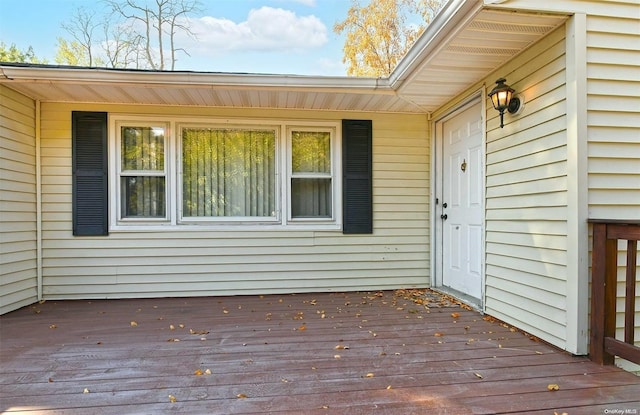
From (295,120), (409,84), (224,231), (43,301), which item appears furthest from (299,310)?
(43,301)

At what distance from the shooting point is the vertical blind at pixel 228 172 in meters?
4.21

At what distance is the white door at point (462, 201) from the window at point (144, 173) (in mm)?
3399

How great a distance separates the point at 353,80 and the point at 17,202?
3.71 meters

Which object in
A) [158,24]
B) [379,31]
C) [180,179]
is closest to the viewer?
[180,179]

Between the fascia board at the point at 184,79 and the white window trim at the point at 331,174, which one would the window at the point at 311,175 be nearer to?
the white window trim at the point at 331,174

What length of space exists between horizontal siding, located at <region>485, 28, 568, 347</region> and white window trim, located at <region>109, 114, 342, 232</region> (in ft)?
5.86

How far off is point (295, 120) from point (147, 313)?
8.78 feet

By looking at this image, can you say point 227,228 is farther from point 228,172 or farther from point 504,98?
point 504,98

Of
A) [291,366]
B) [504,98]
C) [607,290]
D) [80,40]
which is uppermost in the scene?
[80,40]

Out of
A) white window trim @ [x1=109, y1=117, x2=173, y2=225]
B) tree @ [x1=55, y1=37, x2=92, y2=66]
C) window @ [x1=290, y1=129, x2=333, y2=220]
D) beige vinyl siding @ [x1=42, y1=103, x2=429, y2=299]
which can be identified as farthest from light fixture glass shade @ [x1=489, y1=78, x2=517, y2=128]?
tree @ [x1=55, y1=37, x2=92, y2=66]

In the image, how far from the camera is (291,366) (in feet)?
7.29

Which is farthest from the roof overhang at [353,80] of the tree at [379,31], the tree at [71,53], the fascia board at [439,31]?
the tree at [71,53]

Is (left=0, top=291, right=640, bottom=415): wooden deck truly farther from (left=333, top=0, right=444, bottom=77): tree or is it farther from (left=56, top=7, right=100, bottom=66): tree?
(left=333, top=0, right=444, bottom=77): tree

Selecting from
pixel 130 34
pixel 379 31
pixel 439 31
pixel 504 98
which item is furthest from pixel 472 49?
pixel 130 34
